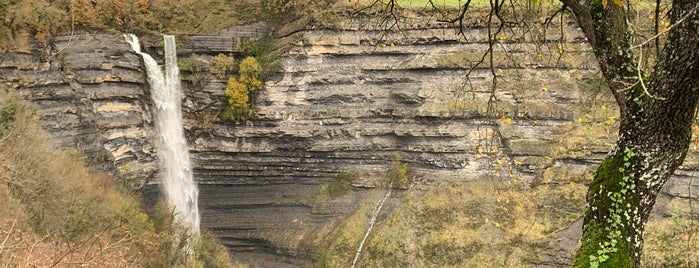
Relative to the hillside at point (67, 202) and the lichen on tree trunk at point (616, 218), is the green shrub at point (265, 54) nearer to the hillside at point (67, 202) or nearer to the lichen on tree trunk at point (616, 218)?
the hillside at point (67, 202)

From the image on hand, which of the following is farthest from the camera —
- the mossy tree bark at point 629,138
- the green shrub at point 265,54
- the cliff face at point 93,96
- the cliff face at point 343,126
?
the green shrub at point 265,54

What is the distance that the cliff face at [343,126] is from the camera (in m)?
20.7

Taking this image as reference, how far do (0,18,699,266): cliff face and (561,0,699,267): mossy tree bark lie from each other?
1727 cm

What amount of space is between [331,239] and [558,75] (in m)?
11.2

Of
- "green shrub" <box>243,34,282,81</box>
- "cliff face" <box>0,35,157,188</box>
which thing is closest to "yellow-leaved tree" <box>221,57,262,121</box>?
"green shrub" <box>243,34,282,81</box>

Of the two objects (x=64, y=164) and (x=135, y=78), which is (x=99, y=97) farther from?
(x=64, y=164)

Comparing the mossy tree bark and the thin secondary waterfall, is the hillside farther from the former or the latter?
the mossy tree bark

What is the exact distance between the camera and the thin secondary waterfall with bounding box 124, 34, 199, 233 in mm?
21500

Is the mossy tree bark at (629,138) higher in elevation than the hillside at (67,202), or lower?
higher

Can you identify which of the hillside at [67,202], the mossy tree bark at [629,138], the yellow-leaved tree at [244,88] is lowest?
the hillside at [67,202]

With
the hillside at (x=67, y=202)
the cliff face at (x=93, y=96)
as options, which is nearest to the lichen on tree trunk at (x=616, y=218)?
the hillside at (x=67, y=202)

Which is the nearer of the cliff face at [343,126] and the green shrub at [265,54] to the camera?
the cliff face at [343,126]

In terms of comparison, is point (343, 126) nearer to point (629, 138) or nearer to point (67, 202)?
point (67, 202)

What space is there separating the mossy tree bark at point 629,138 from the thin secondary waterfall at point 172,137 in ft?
66.2
